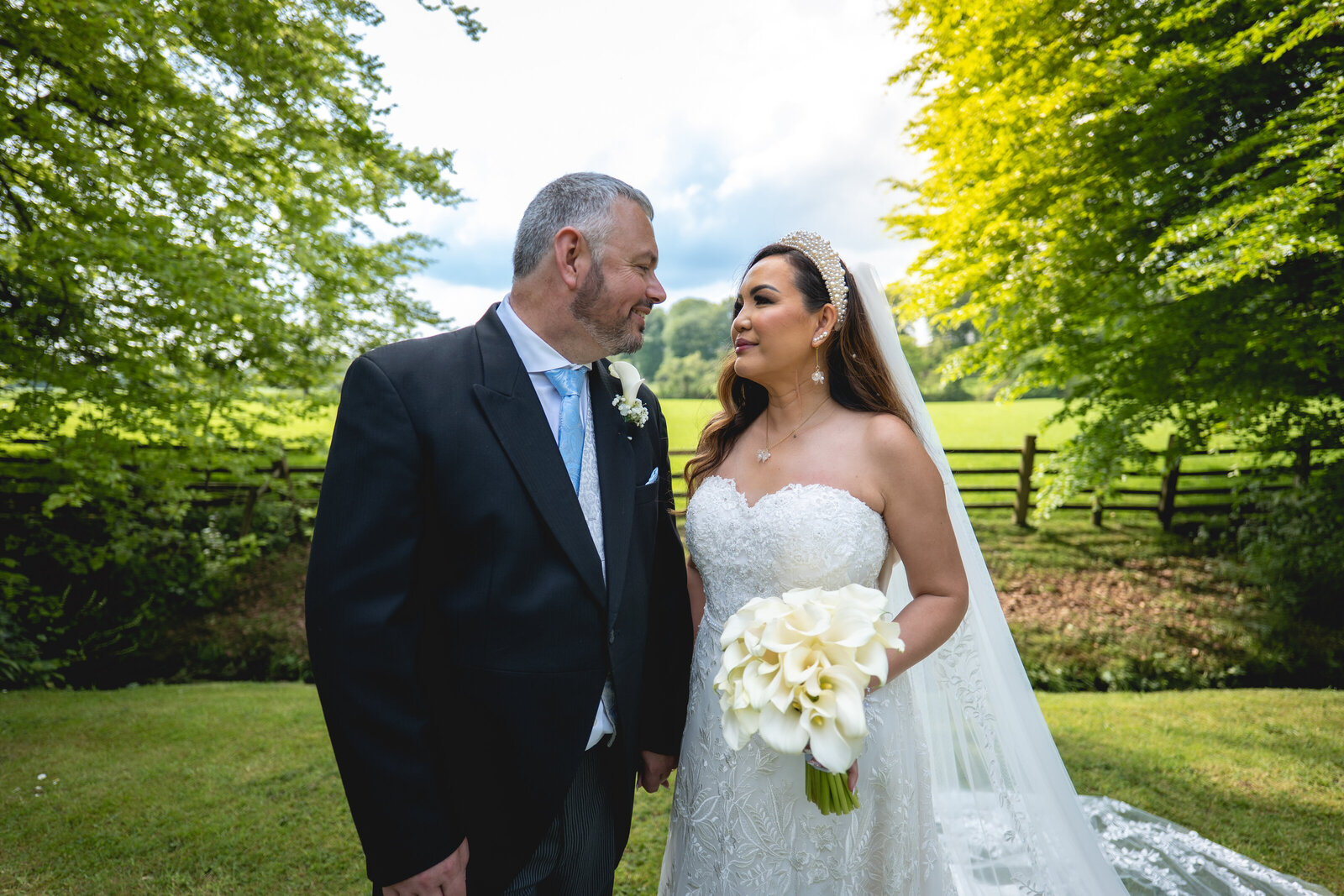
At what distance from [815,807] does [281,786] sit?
13.9ft

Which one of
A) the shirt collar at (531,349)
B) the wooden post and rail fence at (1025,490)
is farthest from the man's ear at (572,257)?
the wooden post and rail fence at (1025,490)

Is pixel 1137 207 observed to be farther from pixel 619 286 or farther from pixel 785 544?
pixel 619 286

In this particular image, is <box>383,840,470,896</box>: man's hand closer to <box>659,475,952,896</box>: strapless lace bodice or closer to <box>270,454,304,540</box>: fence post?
<box>659,475,952,896</box>: strapless lace bodice

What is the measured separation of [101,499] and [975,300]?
960 centimetres

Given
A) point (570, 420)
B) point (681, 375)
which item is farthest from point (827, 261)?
point (681, 375)

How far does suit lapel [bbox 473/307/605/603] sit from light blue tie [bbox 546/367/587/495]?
144 mm

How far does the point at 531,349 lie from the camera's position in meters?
2.25

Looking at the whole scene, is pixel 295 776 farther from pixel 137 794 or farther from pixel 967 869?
pixel 967 869

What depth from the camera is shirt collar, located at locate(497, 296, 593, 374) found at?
7.36 feet

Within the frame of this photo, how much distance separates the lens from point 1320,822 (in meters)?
4.39

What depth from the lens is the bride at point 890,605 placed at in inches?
94.6

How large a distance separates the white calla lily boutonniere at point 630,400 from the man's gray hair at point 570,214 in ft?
1.45

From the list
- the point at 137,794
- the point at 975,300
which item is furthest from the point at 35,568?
the point at 975,300

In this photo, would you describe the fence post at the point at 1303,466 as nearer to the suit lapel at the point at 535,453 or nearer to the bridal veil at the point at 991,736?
the bridal veil at the point at 991,736
